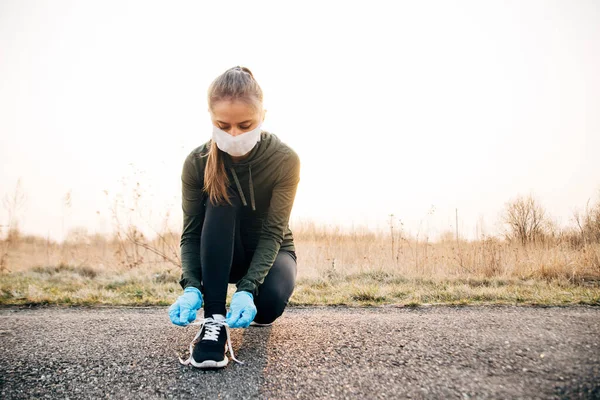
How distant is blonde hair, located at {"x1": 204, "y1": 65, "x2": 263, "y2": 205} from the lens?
1.95 metres

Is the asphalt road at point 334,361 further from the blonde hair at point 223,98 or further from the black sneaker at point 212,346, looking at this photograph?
the blonde hair at point 223,98

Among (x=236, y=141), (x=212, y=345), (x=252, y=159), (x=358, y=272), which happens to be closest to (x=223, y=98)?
(x=236, y=141)

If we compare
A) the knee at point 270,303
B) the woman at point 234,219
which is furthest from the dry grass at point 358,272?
the woman at point 234,219

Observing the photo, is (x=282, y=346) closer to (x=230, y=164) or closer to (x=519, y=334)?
(x=230, y=164)

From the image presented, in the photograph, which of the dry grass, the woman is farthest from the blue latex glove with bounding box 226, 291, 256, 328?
the dry grass

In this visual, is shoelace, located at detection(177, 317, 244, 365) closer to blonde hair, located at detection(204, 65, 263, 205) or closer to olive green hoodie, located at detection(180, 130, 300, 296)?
olive green hoodie, located at detection(180, 130, 300, 296)

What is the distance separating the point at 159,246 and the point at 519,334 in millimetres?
5118

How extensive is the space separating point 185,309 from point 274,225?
25.2 inches

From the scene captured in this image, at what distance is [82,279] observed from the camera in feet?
17.4

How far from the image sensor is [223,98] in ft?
6.40

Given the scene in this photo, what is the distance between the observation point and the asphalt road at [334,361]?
1456 mm

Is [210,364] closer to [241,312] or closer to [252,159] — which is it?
[241,312]

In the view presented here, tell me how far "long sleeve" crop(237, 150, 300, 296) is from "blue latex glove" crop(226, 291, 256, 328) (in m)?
0.07

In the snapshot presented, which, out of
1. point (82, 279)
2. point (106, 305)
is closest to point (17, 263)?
point (82, 279)
